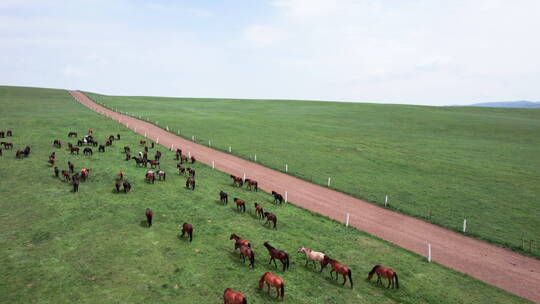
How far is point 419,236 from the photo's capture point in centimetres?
2375

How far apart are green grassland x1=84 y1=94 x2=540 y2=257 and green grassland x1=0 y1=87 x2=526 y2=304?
9796 mm

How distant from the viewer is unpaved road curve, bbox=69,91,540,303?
1895 centimetres

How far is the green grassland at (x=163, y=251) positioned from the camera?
13.8m

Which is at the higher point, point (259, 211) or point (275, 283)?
point (259, 211)

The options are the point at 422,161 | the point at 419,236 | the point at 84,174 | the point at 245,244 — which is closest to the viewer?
the point at 245,244

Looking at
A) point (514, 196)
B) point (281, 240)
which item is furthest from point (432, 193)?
point (281, 240)

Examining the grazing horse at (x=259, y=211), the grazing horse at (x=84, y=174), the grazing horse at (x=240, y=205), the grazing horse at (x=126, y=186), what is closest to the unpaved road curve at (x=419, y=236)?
the grazing horse at (x=259, y=211)

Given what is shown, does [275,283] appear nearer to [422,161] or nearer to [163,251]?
[163,251]

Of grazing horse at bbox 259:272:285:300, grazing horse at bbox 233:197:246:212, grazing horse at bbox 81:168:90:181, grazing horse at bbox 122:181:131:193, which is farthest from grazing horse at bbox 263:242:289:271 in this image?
grazing horse at bbox 81:168:90:181

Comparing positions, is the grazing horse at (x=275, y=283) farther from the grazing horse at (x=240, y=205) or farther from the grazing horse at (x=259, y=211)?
the grazing horse at (x=240, y=205)

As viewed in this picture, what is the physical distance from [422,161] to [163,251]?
136 ft

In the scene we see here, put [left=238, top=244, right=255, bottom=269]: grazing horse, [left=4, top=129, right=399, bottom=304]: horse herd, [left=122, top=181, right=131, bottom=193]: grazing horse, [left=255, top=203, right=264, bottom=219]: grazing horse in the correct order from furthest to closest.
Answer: [left=122, top=181, right=131, bottom=193]: grazing horse, [left=255, top=203, right=264, bottom=219]: grazing horse, [left=238, top=244, right=255, bottom=269]: grazing horse, [left=4, top=129, right=399, bottom=304]: horse herd

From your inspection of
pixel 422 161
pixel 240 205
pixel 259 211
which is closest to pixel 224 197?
pixel 240 205

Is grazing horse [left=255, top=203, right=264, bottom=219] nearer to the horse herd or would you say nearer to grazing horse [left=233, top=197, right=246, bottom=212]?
the horse herd
